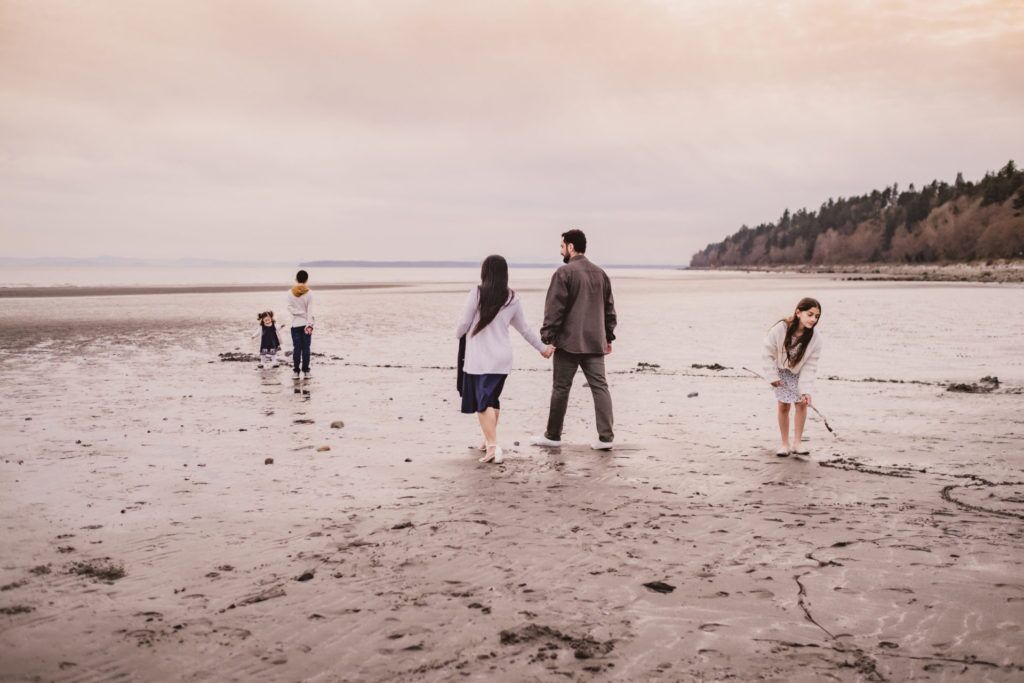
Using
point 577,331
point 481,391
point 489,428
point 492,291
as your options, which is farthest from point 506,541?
point 577,331

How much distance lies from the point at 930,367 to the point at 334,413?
12843 mm

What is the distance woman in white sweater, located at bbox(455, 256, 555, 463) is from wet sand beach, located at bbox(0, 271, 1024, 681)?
23.4 inches

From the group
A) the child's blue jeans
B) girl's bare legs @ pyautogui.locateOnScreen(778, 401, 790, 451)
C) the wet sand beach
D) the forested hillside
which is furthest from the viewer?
the forested hillside

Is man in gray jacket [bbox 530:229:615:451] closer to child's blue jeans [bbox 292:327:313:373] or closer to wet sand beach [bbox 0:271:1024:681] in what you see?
wet sand beach [bbox 0:271:1024:681]

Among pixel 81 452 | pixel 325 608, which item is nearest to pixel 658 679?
pixel 325 608

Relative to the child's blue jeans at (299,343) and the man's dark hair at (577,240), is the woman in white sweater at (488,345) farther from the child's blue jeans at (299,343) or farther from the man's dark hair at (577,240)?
the child's blue jeans at (299,343)

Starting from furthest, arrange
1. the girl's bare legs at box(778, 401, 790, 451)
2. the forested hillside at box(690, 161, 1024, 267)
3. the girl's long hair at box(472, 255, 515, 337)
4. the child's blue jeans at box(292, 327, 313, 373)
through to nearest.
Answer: the forested hillside at box(690, 161, 1024, 267) → the child's blue jeans at box(292, 327, 313, 373) → the girl's bare legs at box(778, 401, 790, 451) → the girl's long hair at box(472, 255, 515, 337)

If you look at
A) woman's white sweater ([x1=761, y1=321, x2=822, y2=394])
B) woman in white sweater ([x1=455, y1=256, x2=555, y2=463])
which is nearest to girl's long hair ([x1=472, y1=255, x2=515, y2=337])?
woman in white sweater ([x1=455, y1=256, x2=555, y2=463])

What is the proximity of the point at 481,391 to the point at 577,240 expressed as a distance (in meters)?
2.18

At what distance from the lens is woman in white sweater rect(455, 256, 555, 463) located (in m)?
7.87

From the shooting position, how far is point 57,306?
131 feet

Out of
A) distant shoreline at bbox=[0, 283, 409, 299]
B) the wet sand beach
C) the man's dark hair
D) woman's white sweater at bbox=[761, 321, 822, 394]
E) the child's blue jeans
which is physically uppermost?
the man's dark hair

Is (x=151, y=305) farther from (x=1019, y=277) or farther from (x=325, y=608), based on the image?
(x=1019, y=277)

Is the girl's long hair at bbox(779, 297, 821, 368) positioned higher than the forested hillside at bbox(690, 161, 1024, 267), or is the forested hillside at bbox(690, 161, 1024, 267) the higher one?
the forested hillside at bbox(690, 161, 1024, 267)
